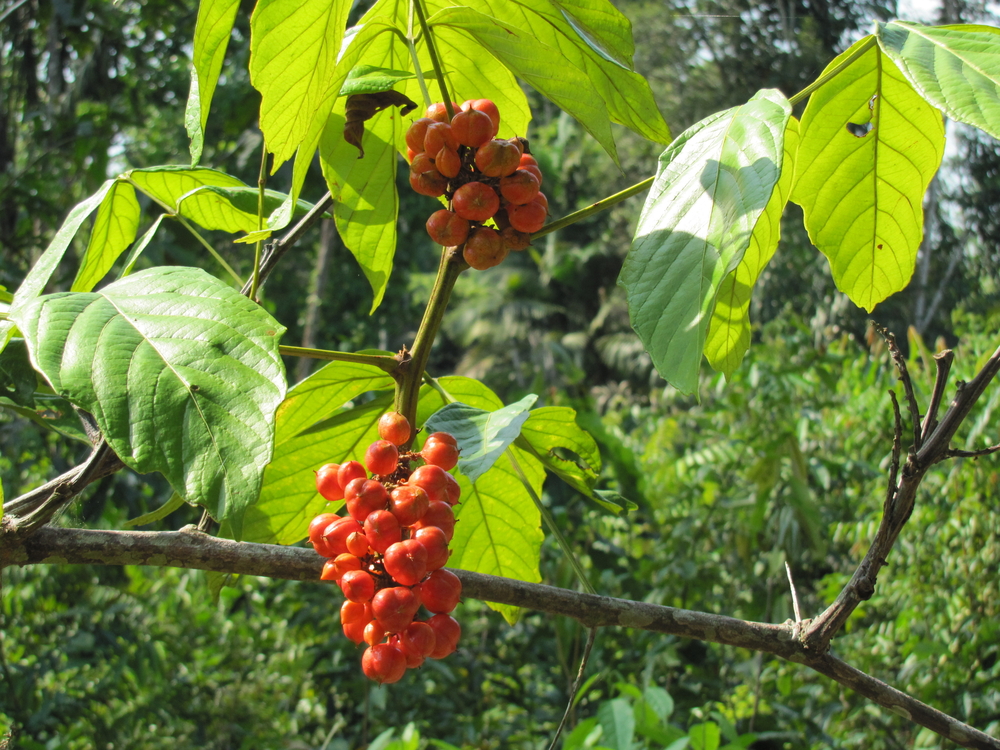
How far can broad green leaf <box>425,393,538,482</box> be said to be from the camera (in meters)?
0.31

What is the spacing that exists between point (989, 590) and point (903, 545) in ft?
0.97

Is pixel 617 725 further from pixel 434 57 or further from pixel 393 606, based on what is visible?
pixel 434 57

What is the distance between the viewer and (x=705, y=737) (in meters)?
1.07

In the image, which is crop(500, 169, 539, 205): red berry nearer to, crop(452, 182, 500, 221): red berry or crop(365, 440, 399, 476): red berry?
crop(452, 182, 500, 221): red berry

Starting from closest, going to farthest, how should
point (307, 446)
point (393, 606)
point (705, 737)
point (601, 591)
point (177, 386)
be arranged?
point (177, 386)
point (393, 606)
point (307, 446)
point (705, 737)
point (601, 591)

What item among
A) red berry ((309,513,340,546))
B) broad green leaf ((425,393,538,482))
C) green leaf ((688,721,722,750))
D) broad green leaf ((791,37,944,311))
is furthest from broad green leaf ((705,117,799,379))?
green leaf ((688,721,722,750))

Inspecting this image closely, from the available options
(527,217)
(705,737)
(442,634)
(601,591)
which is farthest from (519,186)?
(601,591)

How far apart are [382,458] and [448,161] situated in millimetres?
153

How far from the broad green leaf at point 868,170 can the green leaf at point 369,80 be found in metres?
0.20

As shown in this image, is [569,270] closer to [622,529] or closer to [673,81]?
[673,81]

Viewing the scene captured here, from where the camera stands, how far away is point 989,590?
174 cm

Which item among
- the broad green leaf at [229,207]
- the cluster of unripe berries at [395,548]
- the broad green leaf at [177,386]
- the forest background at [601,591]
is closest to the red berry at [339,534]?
the cluster of unripe berries at [395,548]

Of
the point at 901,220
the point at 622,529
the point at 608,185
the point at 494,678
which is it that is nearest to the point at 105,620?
the point at 494,678

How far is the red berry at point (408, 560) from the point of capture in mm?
363
